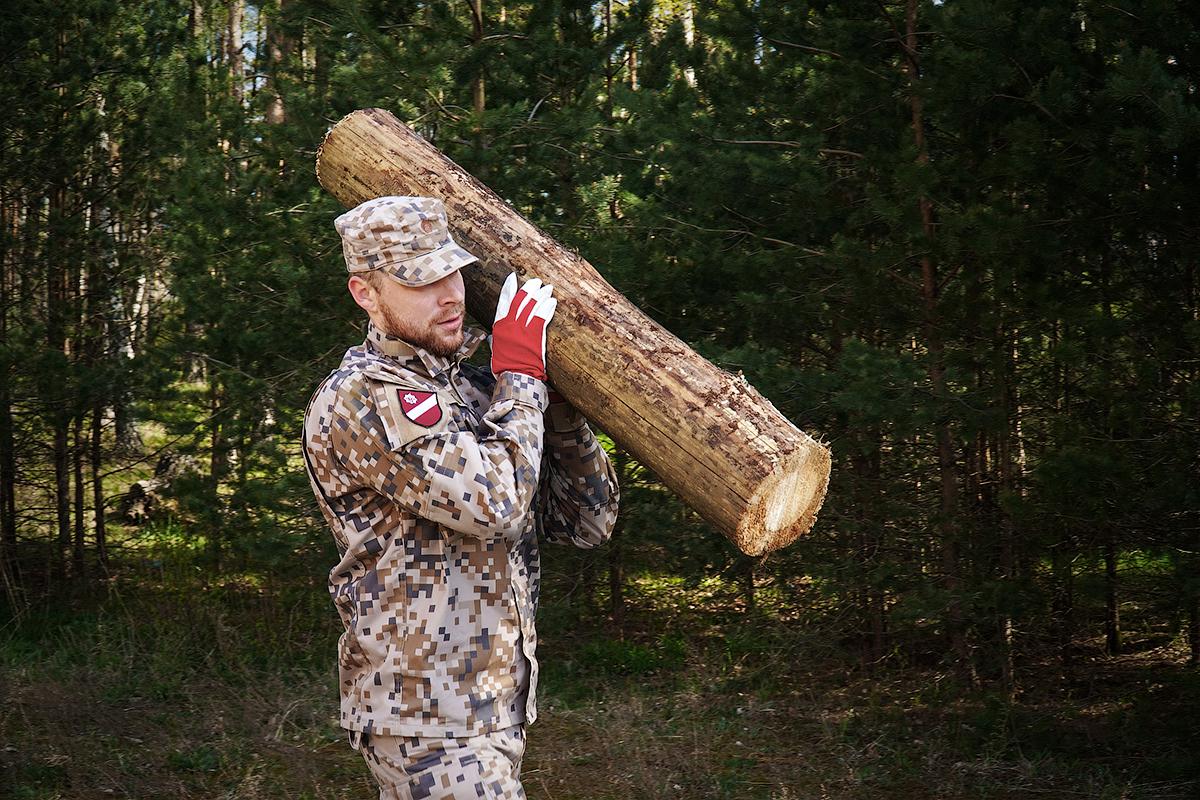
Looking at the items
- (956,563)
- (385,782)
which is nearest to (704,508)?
(385,782)

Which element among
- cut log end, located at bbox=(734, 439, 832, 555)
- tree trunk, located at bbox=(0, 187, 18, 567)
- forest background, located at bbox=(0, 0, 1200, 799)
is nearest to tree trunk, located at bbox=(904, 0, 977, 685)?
forest background, located at bbox=(0, 0, 1200, 799)

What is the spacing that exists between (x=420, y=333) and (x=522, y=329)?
27cm

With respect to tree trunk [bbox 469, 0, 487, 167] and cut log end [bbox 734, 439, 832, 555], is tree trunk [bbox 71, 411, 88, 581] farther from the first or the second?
cut log end [bbox 734, 439, 832, 555]

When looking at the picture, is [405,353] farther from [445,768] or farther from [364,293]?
[445,768]

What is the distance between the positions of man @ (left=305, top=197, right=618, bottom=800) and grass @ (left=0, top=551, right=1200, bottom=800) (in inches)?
126

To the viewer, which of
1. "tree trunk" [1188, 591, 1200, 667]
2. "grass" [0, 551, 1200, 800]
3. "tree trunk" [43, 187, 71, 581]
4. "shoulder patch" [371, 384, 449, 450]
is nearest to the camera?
"shoulder patch" [371, 384, 449, 450]

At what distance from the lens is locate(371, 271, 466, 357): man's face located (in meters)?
2.69

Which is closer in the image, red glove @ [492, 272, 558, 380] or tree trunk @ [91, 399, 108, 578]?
red glove @ [492, 272, 558, 380]

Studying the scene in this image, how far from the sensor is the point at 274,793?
5.63 metres

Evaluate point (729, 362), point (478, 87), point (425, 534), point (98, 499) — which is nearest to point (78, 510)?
point (98, 499)

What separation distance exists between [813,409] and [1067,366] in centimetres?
137

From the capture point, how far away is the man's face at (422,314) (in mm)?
2686

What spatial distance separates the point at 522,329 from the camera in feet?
9.27

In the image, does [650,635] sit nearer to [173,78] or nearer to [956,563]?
[956,563]
